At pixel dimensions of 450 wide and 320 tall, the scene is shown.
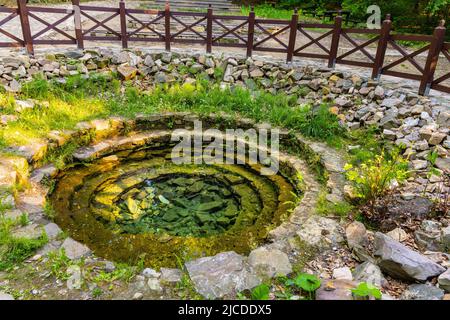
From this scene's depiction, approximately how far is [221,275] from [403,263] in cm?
195

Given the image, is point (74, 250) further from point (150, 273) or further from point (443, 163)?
point (443, 163)

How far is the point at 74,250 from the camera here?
167 inches

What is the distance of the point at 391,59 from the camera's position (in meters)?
11.6

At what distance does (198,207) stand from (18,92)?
5.58m

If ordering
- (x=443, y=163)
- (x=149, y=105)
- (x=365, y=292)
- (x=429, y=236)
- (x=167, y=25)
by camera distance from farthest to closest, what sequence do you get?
(x=167, y=25), (x=149, y=105), (x=443, y=163), (x=429, y=236), (x=365, y=292)

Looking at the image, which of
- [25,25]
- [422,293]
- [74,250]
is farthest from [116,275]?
[25,25]

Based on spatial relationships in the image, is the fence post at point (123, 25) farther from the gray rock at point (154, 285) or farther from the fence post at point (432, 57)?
the gray rock at point (154, 285)

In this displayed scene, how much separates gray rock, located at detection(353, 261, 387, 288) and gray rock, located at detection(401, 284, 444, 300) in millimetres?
239

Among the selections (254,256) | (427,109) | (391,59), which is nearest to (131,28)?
(391,59)


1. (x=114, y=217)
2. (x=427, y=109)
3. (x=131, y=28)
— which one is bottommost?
(x=114, y=217)

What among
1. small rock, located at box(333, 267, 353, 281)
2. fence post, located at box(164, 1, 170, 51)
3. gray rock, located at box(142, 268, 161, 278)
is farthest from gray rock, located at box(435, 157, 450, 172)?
fence post, located at box(164, 1, 170, 51)

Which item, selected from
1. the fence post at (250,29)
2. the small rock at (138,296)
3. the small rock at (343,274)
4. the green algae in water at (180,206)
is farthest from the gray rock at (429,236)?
the fence post at (250,29)
